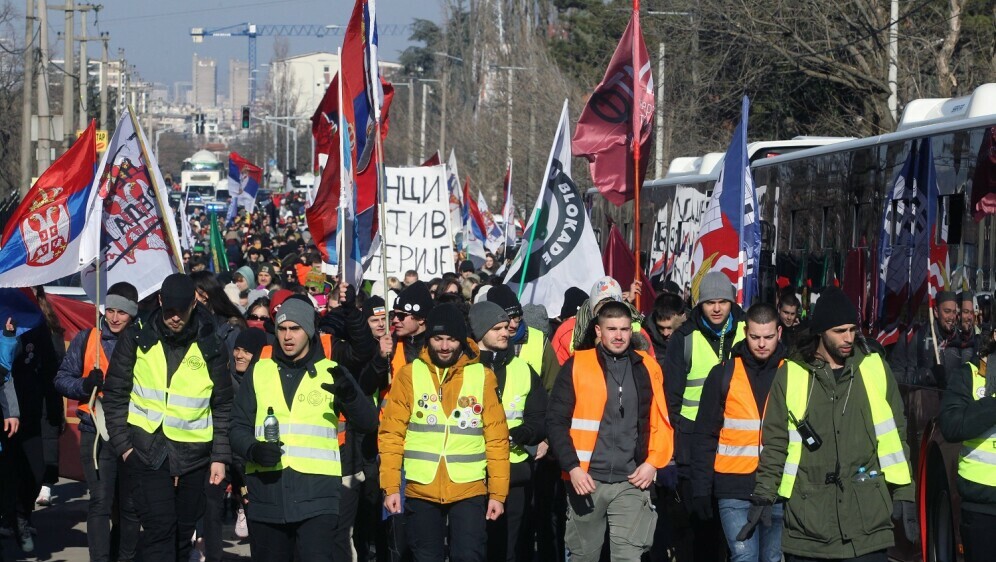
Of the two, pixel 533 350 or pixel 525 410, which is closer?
pixel 525 410

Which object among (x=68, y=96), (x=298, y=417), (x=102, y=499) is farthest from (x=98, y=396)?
(x=68, y=96)

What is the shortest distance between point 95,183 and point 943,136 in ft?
16.9

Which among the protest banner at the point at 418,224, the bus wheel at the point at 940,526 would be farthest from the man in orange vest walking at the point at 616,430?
the protest banner at the point at 418,224

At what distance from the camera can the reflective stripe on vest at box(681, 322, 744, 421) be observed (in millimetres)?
8727

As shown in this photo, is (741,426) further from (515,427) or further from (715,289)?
(515,427)

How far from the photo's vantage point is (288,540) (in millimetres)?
7699

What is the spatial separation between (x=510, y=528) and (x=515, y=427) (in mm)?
989

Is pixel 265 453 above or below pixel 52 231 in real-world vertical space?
below

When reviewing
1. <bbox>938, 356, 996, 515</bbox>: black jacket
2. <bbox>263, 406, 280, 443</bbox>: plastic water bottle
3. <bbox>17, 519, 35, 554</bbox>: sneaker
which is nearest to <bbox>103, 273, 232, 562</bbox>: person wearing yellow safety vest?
<bbox>263, 406, 280, 443</bbox>: plastic water bottle

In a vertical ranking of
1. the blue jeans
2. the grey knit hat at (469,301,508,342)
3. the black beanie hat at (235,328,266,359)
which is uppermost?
the grey knit hat at (469,301,508,342)

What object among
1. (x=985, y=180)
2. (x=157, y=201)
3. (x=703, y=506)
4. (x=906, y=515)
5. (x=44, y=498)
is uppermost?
(x=985, y=180)

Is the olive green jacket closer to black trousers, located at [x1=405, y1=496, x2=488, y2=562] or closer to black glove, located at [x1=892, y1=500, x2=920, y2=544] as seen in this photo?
black glove, located at [x1=892, y1=500, x2=920, y2=544]

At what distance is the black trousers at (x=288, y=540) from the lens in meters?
7.64

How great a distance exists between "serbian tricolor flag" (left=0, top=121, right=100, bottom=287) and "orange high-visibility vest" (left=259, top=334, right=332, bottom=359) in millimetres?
2390
